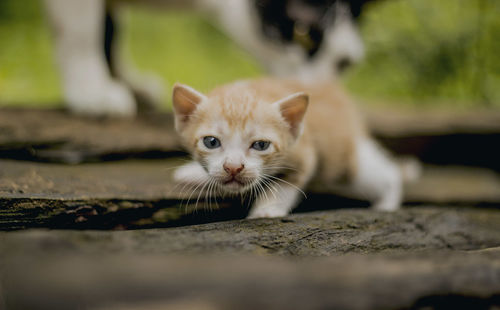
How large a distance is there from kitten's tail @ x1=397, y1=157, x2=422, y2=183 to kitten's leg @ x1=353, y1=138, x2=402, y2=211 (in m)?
0.32

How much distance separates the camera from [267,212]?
1.17m

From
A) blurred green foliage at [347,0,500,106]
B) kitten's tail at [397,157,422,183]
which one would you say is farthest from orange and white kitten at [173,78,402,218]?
blurred green foliage at [347,0,500,106]

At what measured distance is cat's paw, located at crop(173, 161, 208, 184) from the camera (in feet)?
4.24

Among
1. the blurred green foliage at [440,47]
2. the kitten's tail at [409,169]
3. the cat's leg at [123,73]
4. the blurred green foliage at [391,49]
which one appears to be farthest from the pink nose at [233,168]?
the blurred green foliage at [440,47]

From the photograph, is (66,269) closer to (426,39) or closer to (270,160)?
(270,160)

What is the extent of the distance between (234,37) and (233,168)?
132 centimetres

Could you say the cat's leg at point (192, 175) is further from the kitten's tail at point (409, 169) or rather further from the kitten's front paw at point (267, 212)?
the kitten's tail at point (409, 169)

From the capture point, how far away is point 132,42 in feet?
11.5

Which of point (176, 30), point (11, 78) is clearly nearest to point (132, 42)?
point (176, 30)

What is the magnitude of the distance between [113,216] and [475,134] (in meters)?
1.94

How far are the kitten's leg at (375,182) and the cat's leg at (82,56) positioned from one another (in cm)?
100

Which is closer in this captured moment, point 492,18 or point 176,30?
point 492,18

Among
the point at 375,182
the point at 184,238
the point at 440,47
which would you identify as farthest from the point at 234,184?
the point at 440,47

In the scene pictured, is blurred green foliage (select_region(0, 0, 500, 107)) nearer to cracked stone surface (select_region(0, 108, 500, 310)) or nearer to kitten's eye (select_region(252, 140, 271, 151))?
cracked stone surface (select_region(0, 108, 500, 310))
